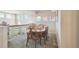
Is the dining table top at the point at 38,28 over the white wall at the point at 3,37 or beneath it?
over

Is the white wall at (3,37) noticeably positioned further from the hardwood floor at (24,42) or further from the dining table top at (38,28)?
the dining table top at (38,28)

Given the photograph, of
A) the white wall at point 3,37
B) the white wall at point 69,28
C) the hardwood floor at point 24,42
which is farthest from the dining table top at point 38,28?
the white wall at point 3,37

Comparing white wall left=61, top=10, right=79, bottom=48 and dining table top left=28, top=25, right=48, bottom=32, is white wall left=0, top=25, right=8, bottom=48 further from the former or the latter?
white wall left=61, top=10, right=79, bottom=48

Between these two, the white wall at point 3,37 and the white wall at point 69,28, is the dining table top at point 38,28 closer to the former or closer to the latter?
the white wall at point 69,28

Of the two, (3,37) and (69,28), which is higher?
(69,28)

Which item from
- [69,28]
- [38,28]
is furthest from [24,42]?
[69,28]

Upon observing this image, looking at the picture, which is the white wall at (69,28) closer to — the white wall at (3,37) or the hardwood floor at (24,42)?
the hardwood floor at (24,42)

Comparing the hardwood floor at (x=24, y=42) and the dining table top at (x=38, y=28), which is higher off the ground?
the dining table top at (x=38, y=28)

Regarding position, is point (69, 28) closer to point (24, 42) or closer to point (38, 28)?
point (38, 28)

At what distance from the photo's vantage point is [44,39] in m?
2.39

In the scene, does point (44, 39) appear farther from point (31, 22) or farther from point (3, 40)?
point (3, 40)

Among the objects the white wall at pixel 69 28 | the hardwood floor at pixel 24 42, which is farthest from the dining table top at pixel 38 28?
the white wall at pixel 69 28

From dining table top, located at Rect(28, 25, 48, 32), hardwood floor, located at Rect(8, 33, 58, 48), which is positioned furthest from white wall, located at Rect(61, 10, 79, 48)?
dining table top, located at Rect(28, 25, 48, 32)
